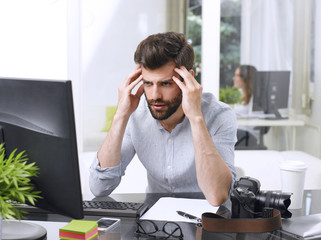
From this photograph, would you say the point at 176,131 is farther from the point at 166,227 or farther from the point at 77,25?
the point at 77,25

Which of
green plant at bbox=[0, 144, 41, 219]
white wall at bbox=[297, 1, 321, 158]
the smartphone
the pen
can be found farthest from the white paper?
white wall at bbox=[297, 1, 321, 158]

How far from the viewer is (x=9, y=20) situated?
4020 mm

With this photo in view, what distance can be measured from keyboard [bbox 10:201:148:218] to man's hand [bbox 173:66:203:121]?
490 millimetres

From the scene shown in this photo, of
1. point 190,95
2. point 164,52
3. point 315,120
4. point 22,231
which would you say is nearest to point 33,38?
point 164,52

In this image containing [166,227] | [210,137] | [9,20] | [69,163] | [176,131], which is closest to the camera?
[69,163]

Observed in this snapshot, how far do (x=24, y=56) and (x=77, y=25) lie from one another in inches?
19.3

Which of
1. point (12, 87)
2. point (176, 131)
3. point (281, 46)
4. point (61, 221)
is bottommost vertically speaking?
point (61, 221)

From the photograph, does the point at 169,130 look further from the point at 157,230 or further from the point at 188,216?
the point at 157,230

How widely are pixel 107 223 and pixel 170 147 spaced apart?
739 millimetres

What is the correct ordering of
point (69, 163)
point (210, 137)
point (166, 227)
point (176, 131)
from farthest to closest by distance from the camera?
point (176, 131) < point (210, 137) < point (166, 227) < point (69, 163)

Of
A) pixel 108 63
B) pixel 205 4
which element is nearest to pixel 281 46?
pixel 205 4

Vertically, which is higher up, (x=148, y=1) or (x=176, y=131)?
(x=148, y=1)

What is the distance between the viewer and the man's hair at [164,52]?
218cm

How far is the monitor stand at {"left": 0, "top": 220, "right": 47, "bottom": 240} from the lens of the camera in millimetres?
1442
